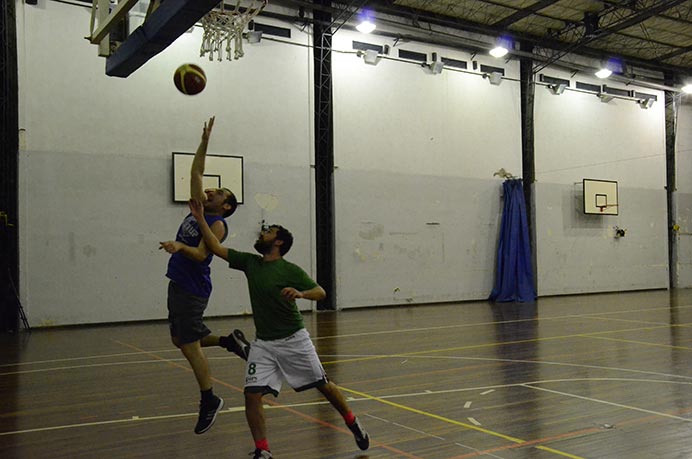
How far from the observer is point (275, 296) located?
4156 mm

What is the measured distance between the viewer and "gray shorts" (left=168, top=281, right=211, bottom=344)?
503 cm

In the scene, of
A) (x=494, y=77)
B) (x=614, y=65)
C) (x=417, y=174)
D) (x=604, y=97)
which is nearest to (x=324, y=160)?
(x=417, y=174)

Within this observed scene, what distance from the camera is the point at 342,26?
16250 mm

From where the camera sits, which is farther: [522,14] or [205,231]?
[522,14]

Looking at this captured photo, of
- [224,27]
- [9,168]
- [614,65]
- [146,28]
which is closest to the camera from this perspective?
[146,28]

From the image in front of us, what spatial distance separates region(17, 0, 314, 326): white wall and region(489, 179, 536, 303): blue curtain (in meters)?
6.14

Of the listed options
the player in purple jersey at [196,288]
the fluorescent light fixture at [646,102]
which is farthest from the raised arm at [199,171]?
the fluorescent light fixture at [646,102]

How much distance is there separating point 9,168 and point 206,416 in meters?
9.70

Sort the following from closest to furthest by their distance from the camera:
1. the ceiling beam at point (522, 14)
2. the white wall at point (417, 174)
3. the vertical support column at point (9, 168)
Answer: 1. the vertical support column at point (9, 168)
2. the white wall at point (417, 174)
3. the ceiling beam at point (522, 14)

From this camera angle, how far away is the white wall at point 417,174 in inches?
644

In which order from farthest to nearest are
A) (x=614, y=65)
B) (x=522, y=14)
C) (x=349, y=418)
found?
(x=614, y=65) → (x=522, y=14) → (x=349, y=418)

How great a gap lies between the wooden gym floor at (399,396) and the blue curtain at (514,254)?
21.0 ft

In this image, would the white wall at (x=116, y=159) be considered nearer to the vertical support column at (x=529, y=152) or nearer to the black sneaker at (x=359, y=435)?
the vertical support column at (x=529, y=152)

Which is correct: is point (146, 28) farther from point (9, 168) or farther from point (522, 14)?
point (522, 14)
